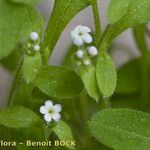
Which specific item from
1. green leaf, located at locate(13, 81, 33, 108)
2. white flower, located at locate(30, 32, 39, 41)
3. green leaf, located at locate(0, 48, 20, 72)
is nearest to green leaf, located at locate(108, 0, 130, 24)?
white flower, located at locate(30, 32, 39, 41)

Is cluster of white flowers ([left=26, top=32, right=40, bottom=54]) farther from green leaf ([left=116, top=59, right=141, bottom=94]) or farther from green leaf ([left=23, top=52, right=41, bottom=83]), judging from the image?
green leaf ([left=116, top=59, right=141, bottom=94])

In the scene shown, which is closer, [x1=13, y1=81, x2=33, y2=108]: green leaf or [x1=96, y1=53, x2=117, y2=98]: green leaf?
[x1=96, y1=53, x2=117, y2=98]: green leaf

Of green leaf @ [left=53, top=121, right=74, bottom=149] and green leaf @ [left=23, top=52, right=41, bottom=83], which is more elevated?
green leaf @ [left=23, top=52, right=41, bottom=83]

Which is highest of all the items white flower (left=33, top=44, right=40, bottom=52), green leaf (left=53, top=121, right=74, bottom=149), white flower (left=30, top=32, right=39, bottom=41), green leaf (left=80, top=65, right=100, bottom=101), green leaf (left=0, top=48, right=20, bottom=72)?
green leaf (left=0, top=48, right=20, bottom=72)

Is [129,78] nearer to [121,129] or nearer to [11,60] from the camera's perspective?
[11,60]

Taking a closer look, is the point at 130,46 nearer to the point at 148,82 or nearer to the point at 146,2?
the point at 148,82

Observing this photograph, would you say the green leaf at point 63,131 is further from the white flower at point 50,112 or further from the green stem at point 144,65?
the green stem at point 144,65
